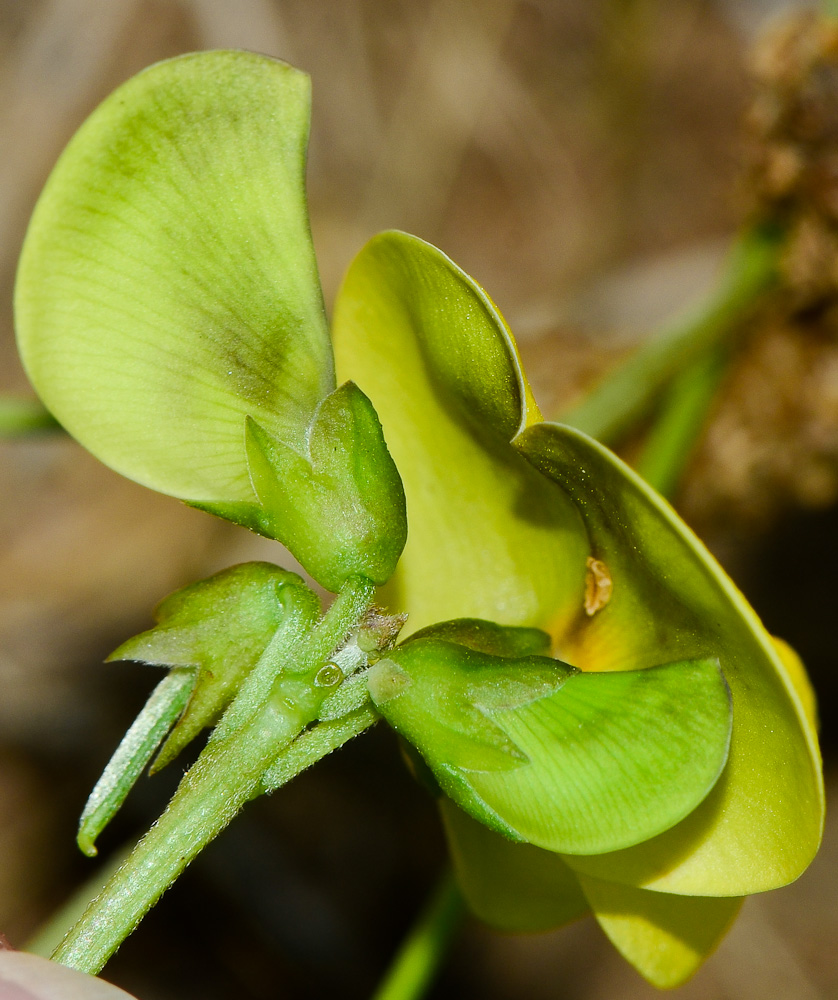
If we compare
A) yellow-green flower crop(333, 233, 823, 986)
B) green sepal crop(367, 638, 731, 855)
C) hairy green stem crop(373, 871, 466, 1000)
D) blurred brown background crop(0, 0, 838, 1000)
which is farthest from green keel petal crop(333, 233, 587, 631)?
blurred brown background crop(0, 0, 838, 1000)

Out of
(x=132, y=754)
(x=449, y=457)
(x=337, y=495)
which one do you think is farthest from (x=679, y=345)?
(x=132, y=754)

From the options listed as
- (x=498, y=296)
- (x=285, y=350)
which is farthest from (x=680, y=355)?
(x=498, y=296)

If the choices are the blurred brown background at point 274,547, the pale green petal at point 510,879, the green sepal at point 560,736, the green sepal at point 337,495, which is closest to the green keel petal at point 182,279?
the green sepal at point 337,495

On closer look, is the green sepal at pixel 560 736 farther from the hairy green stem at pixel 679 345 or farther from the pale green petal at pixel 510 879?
the hairy green stem at pixel 679 345

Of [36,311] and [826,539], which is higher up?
[36,311]

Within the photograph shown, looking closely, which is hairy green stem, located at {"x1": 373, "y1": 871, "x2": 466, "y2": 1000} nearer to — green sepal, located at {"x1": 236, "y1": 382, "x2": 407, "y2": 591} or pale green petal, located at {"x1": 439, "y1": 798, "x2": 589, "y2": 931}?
pale green petal, located at {"x1": 439, "y1": 798, "x2": 589, "y2": 931}

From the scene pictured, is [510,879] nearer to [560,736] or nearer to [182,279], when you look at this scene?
[560,736]

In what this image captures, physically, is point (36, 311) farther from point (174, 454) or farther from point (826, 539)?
point (826, 539)
